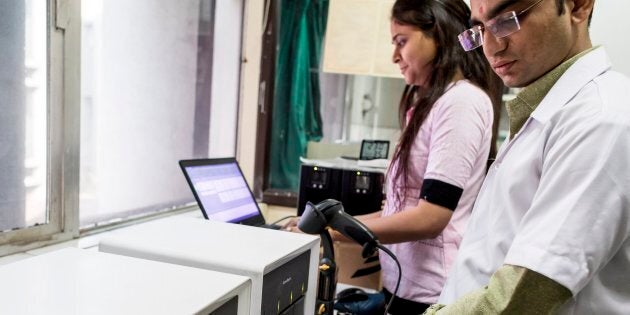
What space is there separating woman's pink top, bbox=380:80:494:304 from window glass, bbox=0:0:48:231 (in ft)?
3.37

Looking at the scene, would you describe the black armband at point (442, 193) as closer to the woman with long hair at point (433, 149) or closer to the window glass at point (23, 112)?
the woman with long hair at point (433, 149)

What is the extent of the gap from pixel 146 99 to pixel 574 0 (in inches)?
62.2

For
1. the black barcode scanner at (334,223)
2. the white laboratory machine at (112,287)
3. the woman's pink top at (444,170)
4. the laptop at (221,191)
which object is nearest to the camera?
the white laboratory machine at (112,287)

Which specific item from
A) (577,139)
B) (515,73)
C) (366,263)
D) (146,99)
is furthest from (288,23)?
(577,139)

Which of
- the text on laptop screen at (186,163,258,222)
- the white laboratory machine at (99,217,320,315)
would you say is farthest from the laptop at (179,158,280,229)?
the white laboratory machine at (99,217,320,315)

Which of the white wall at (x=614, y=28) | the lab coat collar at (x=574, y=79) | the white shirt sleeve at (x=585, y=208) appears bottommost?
the white shirt sleeve at (x=585, y=208)

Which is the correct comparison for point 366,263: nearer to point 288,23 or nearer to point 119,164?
point 119,164

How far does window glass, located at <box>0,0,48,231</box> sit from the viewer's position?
1168 millimetres

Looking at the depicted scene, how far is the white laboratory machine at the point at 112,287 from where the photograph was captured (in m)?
0.46

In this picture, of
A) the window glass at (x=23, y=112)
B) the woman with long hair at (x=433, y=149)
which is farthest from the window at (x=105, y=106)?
the woman with long hair at (x=433, y=149)

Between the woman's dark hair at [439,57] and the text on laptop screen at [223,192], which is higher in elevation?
the woman's dark hair at [439,57]

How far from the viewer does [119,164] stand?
168 centimetres

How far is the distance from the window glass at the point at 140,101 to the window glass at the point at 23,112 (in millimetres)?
187

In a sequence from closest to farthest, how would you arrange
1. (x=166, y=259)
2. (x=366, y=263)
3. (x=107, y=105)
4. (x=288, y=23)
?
(x=166, y=259)
(x=107, y=105)
(x=366, y=263)
(x=288, y=23)
